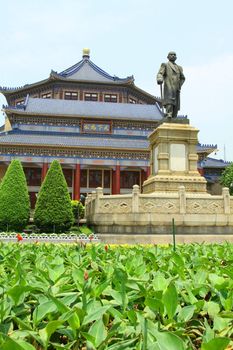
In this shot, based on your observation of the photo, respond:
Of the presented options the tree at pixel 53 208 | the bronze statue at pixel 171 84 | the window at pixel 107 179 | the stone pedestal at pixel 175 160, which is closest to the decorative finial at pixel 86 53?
the window at pixel 107 179

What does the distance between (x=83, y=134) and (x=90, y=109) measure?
4.89 m

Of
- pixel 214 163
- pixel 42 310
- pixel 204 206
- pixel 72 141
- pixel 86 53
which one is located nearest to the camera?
pixel 42 310

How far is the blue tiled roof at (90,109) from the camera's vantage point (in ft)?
146

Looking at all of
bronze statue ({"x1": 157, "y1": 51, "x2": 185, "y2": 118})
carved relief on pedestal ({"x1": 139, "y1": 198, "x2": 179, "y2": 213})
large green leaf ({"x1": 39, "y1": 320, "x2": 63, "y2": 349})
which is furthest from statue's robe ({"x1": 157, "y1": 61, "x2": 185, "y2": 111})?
large green leaf ({"x1": 39, "y1": 320, "x2": 63, "y2": 349})

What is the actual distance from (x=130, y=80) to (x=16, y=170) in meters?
34.0

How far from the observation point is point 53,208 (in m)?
20.1

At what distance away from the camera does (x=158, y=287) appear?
7.68 ft

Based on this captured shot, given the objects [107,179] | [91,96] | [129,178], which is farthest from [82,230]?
[91,96]

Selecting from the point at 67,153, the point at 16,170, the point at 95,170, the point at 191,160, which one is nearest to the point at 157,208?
the point at 191,160

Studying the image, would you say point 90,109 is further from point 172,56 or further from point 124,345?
point 124,345

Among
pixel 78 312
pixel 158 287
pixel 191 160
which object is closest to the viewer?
pixel 78 312

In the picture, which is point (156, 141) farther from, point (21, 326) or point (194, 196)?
point (21, 326)

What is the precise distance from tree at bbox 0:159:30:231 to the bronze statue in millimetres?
9106

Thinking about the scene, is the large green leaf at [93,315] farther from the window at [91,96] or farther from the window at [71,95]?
the window at [91,96]
